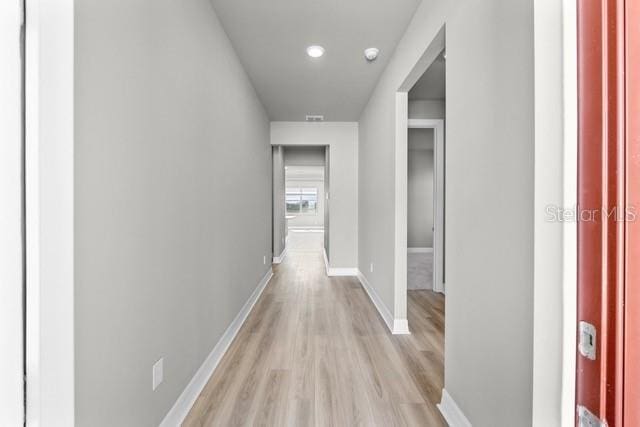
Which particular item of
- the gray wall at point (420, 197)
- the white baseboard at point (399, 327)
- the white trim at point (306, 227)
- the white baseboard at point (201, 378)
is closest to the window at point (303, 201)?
the white trim at point (306, 227)

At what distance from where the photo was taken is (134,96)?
3.88ft

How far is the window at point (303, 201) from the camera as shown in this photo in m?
14.7

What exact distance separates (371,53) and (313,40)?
565 millimetres

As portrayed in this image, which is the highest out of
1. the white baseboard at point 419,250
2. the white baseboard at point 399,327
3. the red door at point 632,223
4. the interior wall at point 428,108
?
the interior wall at point 428,108

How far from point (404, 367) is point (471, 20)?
7.07 feet

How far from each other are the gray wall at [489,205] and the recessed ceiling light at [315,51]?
40.1 inches

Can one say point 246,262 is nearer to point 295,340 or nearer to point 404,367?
point 295,340

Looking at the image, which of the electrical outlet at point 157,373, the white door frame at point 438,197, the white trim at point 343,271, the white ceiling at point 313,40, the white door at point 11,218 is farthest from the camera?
the white trim at point 343,271

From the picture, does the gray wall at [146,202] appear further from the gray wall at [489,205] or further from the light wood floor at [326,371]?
the gray wall at [489,205]

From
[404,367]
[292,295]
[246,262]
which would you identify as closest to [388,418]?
[404,367]

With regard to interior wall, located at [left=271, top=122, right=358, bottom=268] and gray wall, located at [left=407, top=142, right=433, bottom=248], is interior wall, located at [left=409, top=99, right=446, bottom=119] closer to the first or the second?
interior wall, located at [left=271, top=122, right=358, bottom=268]

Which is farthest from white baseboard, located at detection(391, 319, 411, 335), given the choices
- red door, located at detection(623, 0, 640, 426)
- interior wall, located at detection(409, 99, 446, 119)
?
interior wall, located at detection(409, 99, 446, 119)

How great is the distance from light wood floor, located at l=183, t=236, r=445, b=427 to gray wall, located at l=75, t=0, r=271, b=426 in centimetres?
32

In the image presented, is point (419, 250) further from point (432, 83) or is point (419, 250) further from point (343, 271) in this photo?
point (432, 83)
